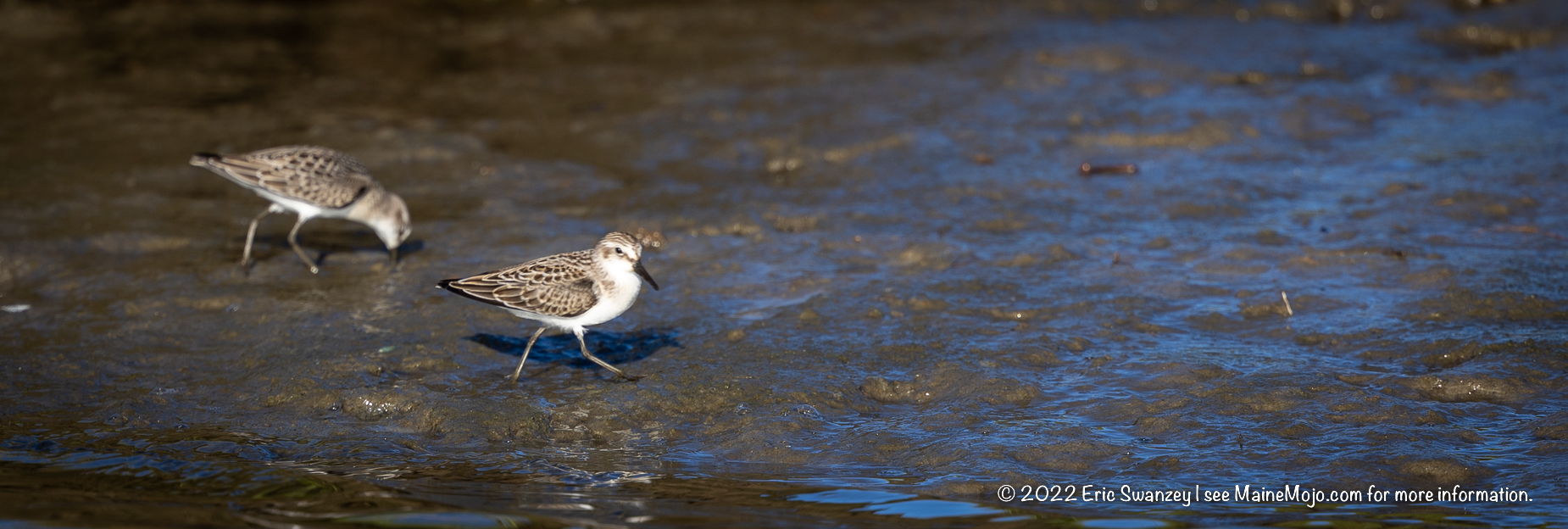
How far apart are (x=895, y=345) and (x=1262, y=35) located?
1013 centimetres

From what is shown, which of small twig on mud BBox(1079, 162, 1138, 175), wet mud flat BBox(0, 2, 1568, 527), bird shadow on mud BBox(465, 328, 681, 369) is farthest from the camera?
small twig on mud BBox(1079, 162, 1138, 175)

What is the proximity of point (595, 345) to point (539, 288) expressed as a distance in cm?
106

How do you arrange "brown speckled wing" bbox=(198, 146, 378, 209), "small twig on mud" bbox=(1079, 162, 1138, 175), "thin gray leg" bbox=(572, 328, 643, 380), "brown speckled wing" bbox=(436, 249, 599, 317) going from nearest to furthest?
1. "brown speckled wing" bbox=(436, 249, 599, 317)
2. "thin gray leg" bbox=(572, 328, 643, 380)
3. "brown speckled wing" bbox=(198, 146, 378, 209)
4. "small twig on mud" bbox=(1079, 162, 1138, 175)

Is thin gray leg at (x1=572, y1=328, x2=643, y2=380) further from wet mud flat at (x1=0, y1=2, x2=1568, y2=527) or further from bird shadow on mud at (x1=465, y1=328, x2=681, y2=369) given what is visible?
bird shadow on mud at (x1=465, y1=328, x2=681, y2=369)

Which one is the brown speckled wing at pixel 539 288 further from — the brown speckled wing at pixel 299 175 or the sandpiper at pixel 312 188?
the brown speckled wing at pixel 299 175

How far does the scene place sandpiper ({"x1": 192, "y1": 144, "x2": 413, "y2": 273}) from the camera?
32.7 ft

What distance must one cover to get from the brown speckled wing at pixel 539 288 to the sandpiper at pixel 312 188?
261 centimetres

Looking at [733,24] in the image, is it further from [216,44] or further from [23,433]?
[23,433]

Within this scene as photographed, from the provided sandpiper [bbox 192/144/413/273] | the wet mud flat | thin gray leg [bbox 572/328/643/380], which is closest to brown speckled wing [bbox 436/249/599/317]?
thin gray leg [bbox 572/328/643/380]

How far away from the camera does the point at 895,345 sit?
26.9ft

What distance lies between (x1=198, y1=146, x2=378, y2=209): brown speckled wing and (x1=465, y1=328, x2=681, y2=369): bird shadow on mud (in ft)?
7.83

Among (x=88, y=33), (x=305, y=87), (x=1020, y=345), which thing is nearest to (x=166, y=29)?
(x=88, y=33)

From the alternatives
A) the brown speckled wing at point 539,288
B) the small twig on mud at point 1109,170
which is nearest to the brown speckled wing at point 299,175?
the brown speckled wing at point 539,288

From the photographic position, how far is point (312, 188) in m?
10.0
